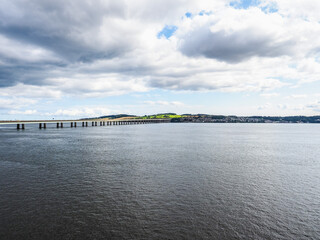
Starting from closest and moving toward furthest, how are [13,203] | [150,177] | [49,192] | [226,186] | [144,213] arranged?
1. [144,213]
2. [13,203]
3. [49,192]
4. [226,186]
5. [150,177]

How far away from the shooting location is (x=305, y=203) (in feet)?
57.9

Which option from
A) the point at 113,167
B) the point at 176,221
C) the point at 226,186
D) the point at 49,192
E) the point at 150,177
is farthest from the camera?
the point at 113,167

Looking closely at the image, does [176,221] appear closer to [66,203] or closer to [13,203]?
[66,203]

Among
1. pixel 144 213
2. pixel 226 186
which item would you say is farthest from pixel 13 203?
pixel 226 186

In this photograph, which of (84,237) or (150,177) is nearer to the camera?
(84,237)

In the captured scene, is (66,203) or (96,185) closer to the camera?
(66,203)

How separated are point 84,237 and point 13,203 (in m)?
8.83

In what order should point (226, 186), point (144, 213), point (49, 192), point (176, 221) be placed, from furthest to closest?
point (226, 186)
point (49, 192)
point (144, 213)
point (176, 221)

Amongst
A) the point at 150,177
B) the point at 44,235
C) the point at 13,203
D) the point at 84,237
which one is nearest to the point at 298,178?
the point at 150,177

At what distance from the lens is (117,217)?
48.4 feet

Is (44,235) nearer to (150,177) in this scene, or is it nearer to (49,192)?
(49,192)

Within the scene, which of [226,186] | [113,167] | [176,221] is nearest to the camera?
[176,221]

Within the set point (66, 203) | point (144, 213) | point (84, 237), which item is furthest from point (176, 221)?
point (66, 203)

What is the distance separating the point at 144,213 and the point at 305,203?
14.1 metres
